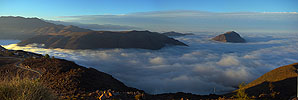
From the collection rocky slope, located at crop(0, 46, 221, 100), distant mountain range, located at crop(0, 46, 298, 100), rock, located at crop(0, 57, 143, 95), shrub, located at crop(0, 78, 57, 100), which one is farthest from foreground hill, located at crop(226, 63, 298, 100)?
shrub, located at crop(0, 78, 57, 100)

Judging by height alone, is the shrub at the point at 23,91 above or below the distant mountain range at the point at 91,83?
above

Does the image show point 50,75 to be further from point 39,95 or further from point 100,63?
point 100,63

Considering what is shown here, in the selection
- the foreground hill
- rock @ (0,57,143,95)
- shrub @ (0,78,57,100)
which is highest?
shrub @ (0,78,57,100)

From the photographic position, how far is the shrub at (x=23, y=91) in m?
8.09

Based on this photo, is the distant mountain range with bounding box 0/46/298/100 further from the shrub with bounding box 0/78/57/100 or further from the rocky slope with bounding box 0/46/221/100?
the shrub with bounding box 0/78/57/100

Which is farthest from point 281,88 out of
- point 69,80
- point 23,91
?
point 23,91

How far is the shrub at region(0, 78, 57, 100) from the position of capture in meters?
8.09

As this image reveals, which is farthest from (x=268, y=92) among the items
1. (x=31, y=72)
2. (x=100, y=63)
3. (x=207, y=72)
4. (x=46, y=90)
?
(x=100, y=63)

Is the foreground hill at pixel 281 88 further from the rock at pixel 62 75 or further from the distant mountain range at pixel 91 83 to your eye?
the rock at pixel 62 75

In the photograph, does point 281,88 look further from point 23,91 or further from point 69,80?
point 23,91

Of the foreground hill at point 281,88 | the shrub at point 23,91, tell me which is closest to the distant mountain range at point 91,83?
the foreground hill at point 281,88

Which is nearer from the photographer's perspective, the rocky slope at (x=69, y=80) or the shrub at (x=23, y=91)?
the shrub at (x=23, y=91)

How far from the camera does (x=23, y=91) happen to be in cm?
846

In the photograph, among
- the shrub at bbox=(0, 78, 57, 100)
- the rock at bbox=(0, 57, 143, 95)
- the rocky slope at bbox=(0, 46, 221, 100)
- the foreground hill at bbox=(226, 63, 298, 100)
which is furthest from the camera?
the rock at bbox=(0, 57, 143, 95)
